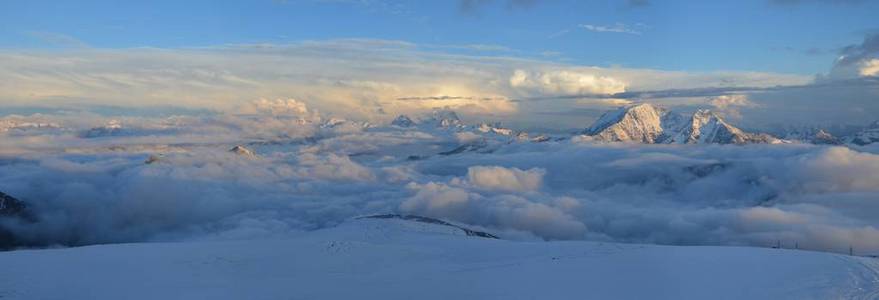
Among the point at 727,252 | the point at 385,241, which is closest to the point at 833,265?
the point at 727,252

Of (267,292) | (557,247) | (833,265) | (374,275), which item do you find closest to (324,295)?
(267,292)

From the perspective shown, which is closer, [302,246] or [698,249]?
[698,249]

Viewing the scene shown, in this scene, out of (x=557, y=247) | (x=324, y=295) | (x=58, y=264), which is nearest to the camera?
(x=324, y=295)

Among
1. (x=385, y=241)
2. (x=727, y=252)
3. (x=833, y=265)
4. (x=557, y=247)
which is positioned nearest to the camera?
(x=833, y=265)

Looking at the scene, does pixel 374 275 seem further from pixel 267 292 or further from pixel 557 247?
pixel 557 247

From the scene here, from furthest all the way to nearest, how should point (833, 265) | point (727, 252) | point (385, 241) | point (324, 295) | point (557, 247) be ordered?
point (385, 241) < point (557, 247) < point (727, 252) < point (833, 265) < point (324, 295)

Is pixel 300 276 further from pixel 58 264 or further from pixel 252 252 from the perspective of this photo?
pixel 58 264
